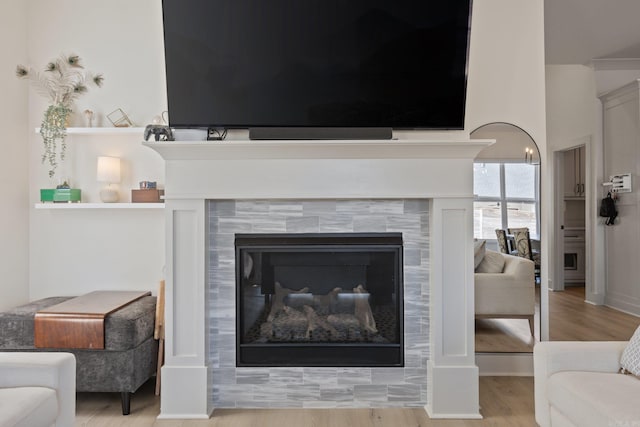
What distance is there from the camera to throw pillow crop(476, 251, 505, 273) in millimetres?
3098

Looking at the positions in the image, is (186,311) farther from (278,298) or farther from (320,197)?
(320,197)

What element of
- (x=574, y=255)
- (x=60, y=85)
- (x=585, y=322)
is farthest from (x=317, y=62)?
(x=574, y=255)

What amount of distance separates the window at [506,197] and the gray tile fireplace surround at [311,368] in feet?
2.20

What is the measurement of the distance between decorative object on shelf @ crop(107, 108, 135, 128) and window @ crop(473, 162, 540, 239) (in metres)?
2.35

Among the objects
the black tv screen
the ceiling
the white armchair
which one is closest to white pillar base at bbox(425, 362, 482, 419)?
the black tv screen

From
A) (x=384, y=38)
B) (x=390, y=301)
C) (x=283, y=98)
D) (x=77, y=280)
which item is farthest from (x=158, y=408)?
(x=384, y=38)

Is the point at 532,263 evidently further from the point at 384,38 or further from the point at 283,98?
the point at 283,98

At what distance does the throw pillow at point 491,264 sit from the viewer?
10.2ft

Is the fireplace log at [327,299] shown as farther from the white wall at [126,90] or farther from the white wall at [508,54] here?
the white wall at [508,54]

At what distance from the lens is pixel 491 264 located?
3111 mm

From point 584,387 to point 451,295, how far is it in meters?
0.87

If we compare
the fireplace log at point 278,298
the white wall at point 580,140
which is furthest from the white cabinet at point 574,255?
the fireplace log at point 278,298

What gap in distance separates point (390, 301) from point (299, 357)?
626 millimetres

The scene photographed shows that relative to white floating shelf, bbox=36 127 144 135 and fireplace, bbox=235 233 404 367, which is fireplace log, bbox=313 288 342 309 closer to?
fireplace, bbox=235 233 404 367
